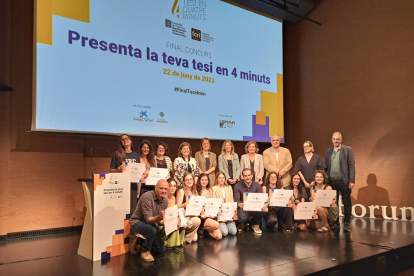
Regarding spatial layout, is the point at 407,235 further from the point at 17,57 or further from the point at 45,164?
the point at 17,57

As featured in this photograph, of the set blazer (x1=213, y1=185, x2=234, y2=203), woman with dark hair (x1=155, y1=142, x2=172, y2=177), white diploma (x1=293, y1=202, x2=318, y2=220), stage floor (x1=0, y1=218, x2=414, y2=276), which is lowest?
stage floor (x1=0, y1=218, x2=414, y2=276)

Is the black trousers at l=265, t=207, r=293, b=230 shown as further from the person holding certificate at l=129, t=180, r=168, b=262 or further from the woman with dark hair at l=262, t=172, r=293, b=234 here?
the person holding certificate at l=129, t=180, r=168, b=262

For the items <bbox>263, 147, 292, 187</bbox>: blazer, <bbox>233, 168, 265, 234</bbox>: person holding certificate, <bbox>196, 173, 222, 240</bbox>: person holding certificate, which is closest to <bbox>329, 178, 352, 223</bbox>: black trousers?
→ <bbox>263, 147, 292, 187</bbox>: blazer

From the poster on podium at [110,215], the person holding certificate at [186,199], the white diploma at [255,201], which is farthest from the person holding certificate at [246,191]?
the poster on podium at [110,215]

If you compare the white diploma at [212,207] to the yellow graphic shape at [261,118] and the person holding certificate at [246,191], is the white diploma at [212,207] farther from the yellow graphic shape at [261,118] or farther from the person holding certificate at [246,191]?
the yellow graphic shape at [261,118]

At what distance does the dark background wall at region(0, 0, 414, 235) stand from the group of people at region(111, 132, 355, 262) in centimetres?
106

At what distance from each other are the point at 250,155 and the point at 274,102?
2437 millimetres

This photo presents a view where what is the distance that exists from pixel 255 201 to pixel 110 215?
1972mm

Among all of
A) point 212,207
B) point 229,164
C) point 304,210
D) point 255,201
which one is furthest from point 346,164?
point 212,207

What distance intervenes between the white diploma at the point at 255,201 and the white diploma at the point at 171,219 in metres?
1.19

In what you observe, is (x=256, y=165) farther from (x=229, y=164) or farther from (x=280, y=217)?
(x=280, y=217)

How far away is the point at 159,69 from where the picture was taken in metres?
5.18

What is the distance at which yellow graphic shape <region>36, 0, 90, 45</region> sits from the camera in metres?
4.10

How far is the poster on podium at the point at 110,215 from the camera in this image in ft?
10.1
